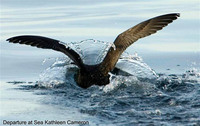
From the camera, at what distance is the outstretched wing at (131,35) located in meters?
11.1

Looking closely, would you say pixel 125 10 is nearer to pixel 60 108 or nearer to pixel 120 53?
pixel 120 53

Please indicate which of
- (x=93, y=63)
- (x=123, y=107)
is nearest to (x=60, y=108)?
(x=123, y=107)

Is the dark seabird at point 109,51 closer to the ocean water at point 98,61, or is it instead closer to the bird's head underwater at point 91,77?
the bird's head underwater at point 91,77

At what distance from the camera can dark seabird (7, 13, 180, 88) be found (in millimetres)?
10773

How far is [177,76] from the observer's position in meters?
11.4

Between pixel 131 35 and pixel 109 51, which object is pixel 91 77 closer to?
pixel 109 51

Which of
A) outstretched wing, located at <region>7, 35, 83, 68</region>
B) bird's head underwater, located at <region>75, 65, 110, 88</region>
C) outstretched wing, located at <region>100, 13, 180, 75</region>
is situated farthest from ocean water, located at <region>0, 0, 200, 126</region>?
outstretched wing, located at <region>7, 35, 83, 68</region>

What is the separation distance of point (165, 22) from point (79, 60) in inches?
62.0

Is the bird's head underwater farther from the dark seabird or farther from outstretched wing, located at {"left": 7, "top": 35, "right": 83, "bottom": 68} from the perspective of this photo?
outstretched wing, located at {"left": 7, "top": 35, "right": 83, "bottom": 68}

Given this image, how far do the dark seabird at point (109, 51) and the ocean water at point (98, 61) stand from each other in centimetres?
21

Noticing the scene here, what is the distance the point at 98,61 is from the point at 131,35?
73 cm

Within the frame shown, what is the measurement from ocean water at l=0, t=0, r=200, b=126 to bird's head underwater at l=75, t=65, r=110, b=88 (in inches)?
5.5

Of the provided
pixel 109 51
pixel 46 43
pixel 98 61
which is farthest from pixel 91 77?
pixel 46 43

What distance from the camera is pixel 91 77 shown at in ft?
35.3
